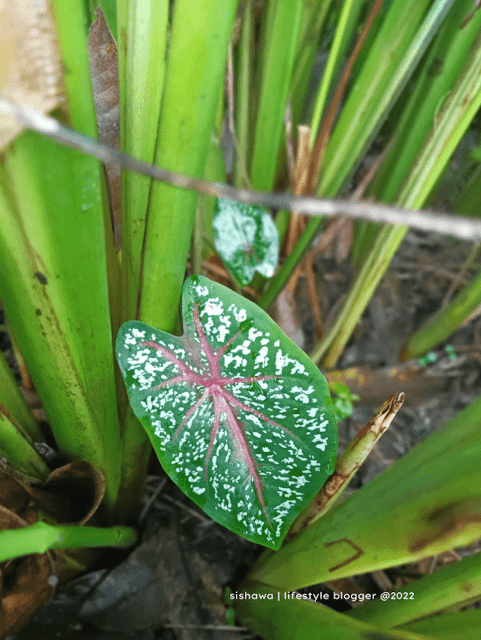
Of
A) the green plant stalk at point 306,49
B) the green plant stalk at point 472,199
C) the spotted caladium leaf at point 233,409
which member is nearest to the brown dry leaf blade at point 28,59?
the spotted caladium leaf at point 233,409

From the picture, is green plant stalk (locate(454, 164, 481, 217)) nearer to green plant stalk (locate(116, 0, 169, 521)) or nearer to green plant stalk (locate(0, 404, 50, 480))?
green plant stalk (locate(116, 0, 169, 521))

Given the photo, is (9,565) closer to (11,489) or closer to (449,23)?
(11,489)

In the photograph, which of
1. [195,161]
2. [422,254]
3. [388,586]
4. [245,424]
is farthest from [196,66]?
[422,254]

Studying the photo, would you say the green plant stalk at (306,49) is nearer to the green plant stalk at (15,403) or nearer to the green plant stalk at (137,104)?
the green plant stalk at (137,104)

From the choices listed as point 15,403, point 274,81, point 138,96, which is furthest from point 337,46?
point 15,403

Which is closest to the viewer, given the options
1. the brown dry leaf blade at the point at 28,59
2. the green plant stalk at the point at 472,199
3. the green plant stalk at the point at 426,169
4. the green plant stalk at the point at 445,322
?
the brown dry leaf blade at the point at 28,59

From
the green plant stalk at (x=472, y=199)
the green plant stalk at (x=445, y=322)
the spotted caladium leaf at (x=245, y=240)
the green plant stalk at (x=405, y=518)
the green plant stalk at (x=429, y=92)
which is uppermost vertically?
the green plant stalk at (x=429, y=92)

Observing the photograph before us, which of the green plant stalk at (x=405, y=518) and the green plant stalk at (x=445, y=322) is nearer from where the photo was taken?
the green plant stalk at (x=405, y=518)
